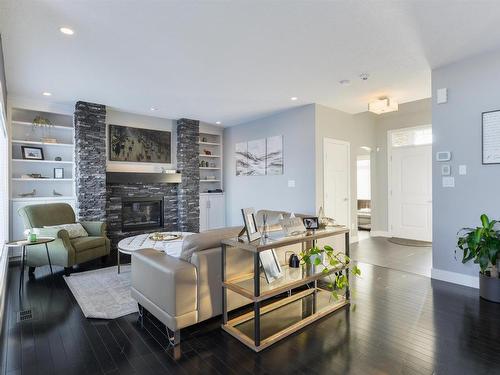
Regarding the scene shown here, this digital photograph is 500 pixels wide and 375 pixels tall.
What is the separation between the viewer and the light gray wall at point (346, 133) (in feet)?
17.2

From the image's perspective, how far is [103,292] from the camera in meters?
3.25

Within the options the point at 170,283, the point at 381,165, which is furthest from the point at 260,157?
the point at 170,283

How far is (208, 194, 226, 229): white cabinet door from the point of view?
22.9ft

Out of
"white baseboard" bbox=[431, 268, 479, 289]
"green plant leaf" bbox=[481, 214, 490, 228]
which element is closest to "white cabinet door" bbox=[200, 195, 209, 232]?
"white baseboard" bbox=[431, 268, 479, 289]

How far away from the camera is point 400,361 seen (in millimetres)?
1979

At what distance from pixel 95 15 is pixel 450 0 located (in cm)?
296

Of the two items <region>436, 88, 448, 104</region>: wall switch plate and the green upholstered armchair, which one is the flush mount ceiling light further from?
the green upholstered armchair

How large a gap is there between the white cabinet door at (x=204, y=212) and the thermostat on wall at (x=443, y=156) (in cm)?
478

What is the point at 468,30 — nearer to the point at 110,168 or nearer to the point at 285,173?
the point at 285,173

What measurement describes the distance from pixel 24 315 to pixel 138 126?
13.4 feet

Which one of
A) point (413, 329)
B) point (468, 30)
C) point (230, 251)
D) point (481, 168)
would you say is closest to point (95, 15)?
point (230, 251)

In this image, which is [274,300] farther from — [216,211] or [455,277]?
[216,211]

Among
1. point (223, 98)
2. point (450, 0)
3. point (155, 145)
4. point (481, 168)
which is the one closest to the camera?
point (450, 0)

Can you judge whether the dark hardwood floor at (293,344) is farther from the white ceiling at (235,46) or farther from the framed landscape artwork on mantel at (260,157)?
the framed landscape artwork on mantel at (260,157)
